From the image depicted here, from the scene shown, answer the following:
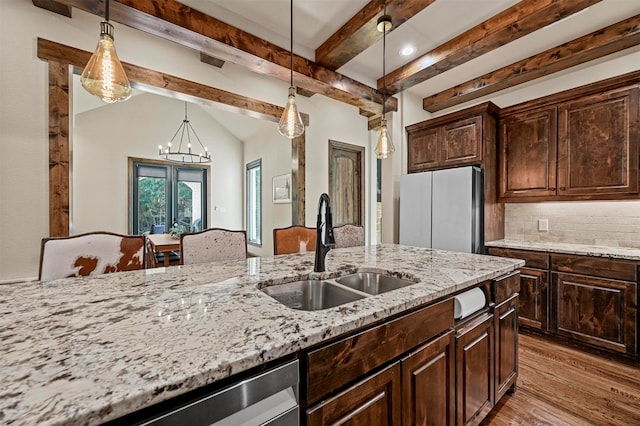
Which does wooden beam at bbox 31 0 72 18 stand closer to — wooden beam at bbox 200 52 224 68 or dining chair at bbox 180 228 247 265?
wooden beam at bbox 200 52 224 68

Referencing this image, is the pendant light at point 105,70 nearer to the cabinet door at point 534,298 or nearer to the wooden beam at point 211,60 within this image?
the wooden beam at point 211,60

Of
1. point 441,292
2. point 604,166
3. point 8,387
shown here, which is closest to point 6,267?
point 8,387

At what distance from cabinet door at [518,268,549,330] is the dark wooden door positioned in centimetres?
280

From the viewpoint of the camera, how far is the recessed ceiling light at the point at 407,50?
2863 millimetres

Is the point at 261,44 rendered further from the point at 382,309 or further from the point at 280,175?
the point at 280,175

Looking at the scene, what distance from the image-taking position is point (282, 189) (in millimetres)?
5320

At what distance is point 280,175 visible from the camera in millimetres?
5473

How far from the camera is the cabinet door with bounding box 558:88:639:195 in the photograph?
91.9 inches

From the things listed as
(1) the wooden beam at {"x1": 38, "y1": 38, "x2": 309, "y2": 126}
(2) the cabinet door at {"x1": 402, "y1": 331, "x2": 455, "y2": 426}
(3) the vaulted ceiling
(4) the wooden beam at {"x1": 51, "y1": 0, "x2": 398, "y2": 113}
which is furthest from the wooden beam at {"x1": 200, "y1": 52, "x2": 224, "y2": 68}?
(2) the cabinet door at {"x1": 402, "y1": 331, "x2": 455, "y2": 426}

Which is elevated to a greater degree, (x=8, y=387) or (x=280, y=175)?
(x=280, y=175)

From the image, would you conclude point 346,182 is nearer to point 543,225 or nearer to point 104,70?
point 543,225

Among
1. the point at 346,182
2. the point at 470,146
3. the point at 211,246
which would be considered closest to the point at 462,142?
the point at 470,146

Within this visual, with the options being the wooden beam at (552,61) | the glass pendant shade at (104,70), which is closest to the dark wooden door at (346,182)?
the wooden beam at (552,61)

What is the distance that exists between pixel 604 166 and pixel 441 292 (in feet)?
8.14
